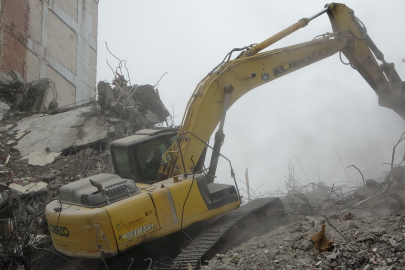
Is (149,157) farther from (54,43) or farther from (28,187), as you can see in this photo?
(54,43)

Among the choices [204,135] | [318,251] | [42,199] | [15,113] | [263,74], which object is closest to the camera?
[318,251]

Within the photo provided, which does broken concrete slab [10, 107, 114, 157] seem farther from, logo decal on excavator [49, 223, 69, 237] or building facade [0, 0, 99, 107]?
logo decal on excavator [49, 223, 69, 237]

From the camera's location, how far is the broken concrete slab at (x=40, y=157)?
9.08 meters

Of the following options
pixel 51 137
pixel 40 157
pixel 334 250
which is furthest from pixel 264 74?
pixel 51 137

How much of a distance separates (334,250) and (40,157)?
23.6ft

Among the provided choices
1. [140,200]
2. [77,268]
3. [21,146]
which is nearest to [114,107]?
[21,146]

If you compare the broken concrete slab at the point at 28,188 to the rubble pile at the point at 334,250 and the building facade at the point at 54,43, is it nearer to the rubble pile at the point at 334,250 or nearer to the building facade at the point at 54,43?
the rubble pile at the point at 334,250

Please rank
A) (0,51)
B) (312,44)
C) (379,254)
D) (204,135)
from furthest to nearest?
(0,51)
(312,44)
(204,135)
(379,254)

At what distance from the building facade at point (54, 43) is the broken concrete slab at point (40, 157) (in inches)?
242

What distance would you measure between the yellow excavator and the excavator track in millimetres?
14

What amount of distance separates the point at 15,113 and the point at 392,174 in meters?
10.0

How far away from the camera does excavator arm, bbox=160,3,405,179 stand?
5344 millimetres

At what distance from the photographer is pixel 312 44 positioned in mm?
6543

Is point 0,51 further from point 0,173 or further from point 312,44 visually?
point 312,44
